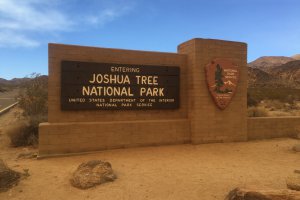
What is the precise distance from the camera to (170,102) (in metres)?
10.7

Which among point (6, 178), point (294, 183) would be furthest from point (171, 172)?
point (6, 178)

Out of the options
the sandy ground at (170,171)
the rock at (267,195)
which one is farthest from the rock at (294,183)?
the sandy ground at (170,171)

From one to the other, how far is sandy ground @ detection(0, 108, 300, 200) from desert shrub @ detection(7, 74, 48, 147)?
612 mm

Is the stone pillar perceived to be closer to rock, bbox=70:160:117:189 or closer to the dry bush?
rock, bbox=70:160:117:189

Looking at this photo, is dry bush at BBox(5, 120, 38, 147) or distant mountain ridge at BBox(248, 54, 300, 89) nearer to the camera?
dry bush at BBox(5, 120, 38, 147)

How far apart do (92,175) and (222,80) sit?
627 centimetres

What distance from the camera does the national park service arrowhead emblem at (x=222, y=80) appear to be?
10.8m

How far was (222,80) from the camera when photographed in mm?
11023

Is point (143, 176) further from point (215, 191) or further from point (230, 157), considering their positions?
point (230, 157)

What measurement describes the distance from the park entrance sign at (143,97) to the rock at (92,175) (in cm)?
273

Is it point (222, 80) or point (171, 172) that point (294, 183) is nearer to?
point (171, 172)

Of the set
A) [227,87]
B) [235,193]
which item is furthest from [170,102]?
[235,193]

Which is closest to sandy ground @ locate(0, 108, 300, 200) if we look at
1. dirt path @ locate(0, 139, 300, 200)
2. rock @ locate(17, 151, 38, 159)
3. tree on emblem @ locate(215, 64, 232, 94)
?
dirt path @ locate(0, 139, 300, 200)

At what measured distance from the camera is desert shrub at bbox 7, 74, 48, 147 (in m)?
11.4
